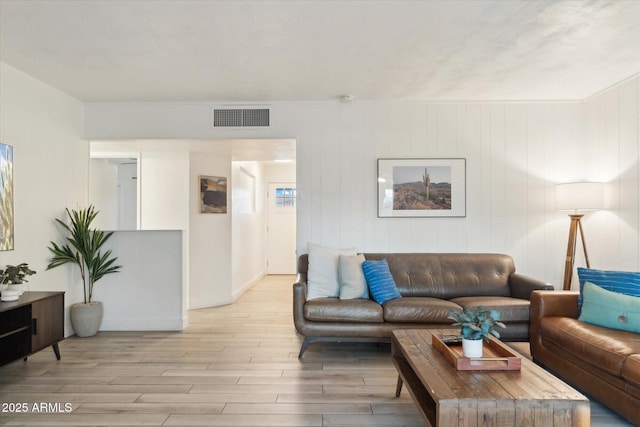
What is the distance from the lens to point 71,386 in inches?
112

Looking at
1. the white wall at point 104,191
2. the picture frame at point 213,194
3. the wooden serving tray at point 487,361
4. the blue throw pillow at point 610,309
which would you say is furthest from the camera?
the picture frame at point 213,194

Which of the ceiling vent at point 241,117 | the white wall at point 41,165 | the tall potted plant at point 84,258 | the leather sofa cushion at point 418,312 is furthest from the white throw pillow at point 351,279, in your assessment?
the white wall at point 41,165

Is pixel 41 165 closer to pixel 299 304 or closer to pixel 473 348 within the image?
pixel 299 304

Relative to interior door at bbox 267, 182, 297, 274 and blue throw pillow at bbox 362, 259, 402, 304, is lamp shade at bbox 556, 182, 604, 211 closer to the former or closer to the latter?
blue throw pillow at bbox 362, 259, 402, 304

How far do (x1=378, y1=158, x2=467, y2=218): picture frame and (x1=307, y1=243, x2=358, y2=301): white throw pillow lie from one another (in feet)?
3.00

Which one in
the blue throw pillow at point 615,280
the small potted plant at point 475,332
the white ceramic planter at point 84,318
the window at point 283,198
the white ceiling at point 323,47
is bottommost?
the white ceramic planter at point 84,318

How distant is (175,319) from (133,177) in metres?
2.90

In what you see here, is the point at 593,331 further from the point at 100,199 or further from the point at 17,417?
the point at 100,199

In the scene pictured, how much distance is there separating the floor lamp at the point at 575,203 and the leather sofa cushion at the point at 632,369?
6.54 ft

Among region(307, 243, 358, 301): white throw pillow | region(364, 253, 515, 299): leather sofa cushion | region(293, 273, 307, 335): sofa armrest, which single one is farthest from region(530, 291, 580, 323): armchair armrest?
region(293, 273, 307, 335): sofa armrest

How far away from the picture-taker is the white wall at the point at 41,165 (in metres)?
3.41

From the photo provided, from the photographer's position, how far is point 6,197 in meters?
3.27

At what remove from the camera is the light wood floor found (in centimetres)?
238

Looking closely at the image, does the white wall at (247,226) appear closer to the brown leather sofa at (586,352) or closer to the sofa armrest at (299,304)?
the sofa armrest at (299,304)
